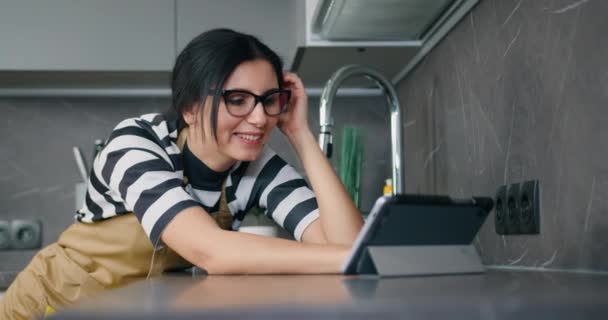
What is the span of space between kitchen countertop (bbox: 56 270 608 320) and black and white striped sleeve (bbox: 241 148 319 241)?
2.41 feet

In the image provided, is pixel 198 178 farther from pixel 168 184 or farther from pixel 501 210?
pixel 501 210

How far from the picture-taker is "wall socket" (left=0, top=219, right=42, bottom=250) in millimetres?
2490

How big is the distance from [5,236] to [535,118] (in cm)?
189

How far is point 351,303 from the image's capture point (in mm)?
517

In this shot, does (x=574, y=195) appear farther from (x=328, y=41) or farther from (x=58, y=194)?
(x=58, y=194)

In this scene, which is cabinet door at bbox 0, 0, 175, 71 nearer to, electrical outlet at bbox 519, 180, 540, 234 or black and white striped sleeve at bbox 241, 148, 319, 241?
black and white striped sleeve at bbox 241, 148, 319, 241

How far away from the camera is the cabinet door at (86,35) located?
7.30 ft

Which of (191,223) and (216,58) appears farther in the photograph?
(216,58)

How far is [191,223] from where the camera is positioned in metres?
1.11

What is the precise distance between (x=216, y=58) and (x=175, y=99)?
143 millimetres

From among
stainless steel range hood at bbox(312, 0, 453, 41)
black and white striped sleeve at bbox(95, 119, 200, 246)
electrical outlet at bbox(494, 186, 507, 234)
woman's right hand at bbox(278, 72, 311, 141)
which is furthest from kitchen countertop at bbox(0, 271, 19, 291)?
electrical outlet at bbox(494, 186, 507, 234)

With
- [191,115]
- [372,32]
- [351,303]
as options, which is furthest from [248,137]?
[351,303]

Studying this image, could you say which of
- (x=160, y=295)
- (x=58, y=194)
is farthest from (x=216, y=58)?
(x=58, y=194)

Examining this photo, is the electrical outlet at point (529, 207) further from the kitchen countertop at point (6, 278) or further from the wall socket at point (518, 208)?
the kitchen countertop at point (6, 278)
